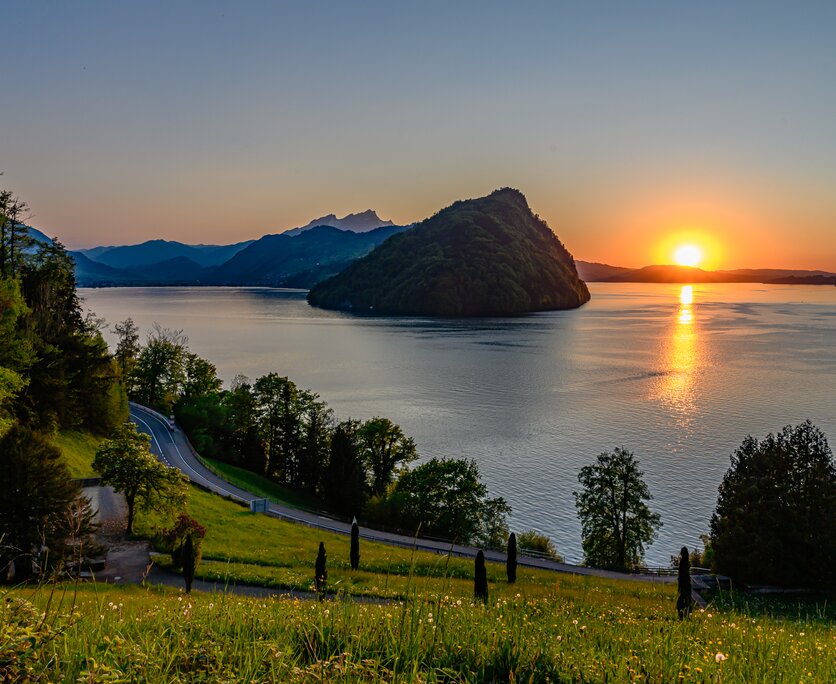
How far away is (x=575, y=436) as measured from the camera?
72.5 m

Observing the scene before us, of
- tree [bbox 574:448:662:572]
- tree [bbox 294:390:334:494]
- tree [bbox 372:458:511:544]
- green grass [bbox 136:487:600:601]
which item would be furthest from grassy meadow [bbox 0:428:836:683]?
tree [bbox 294:390:334:494]

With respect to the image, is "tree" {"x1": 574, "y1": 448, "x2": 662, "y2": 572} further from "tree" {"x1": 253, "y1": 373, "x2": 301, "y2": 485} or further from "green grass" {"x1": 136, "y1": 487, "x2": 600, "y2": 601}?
"tree" {"x1": 253, "y1": 373, "x2": 301, "y2": 485}

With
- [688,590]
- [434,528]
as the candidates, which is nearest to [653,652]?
[688,590]

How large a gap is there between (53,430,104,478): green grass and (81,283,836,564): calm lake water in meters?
35.3

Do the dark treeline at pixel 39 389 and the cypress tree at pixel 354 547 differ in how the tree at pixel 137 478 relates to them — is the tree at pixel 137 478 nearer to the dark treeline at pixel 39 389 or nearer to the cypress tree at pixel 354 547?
the dark treeline at pixel 39 389

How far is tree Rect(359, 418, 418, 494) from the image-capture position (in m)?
62.2

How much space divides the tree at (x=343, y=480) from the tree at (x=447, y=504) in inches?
353

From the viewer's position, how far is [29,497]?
22406 mm

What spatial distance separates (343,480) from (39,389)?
95.1ft

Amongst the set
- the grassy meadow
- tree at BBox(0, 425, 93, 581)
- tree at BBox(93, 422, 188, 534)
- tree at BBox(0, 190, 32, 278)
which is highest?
tree at BBox(0, 190, 32, 278)

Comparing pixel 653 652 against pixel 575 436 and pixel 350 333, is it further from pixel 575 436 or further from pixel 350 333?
pixel 350 333

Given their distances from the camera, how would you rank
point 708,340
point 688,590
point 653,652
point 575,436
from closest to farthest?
point 653,652
point 688,590
point 575,436
point 708,340

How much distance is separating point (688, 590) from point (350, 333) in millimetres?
174744

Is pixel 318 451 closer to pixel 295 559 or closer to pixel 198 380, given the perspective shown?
pixel 198 380
